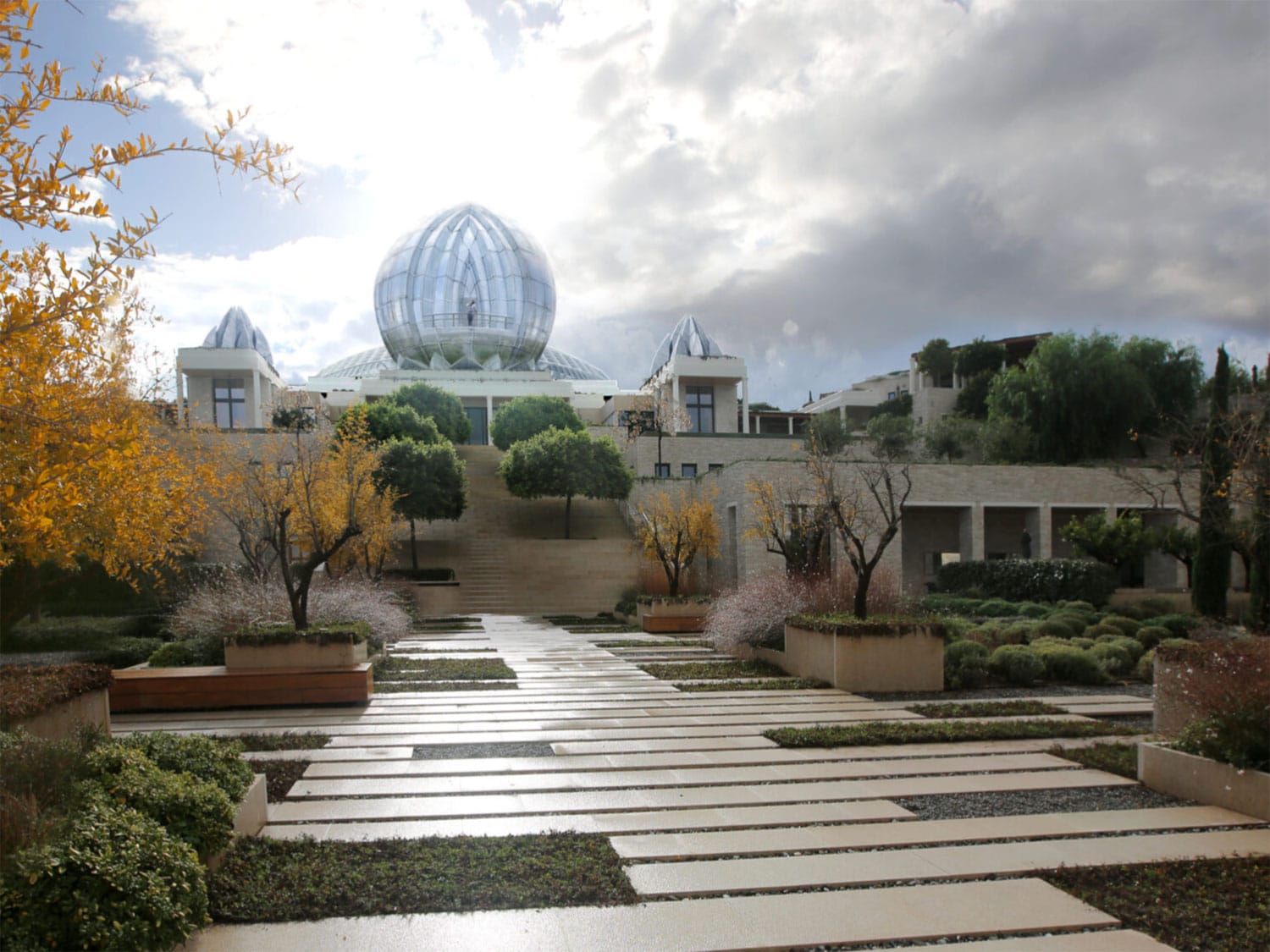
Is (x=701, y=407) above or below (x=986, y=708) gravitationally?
above

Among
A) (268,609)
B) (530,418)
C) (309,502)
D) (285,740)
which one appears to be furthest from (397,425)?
(285,740)

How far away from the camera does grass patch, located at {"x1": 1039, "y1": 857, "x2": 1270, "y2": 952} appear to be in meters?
3.61

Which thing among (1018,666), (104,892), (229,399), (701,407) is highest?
(229,399)

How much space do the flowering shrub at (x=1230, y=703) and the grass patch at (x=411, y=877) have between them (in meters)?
3.74

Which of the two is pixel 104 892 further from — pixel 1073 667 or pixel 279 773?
pixel 1073 667

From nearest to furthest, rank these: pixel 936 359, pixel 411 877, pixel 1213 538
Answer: pixel 411 877
pixel 1213 538
pixel 936 359

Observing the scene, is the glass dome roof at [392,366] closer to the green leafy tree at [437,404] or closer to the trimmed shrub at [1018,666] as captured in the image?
the green leafy tree at [437,404]

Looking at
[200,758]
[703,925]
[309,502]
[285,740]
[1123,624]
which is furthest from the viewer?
[1123,624]

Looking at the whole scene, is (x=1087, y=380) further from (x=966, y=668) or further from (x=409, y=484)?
(x=966, y=668)

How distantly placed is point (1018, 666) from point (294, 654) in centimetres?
790

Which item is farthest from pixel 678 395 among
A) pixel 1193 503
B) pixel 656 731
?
pixel 656 731

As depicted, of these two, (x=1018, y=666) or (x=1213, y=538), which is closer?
(x=1018, y=666)

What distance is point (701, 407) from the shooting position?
44.2m

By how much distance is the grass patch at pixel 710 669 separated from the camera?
433 inches
